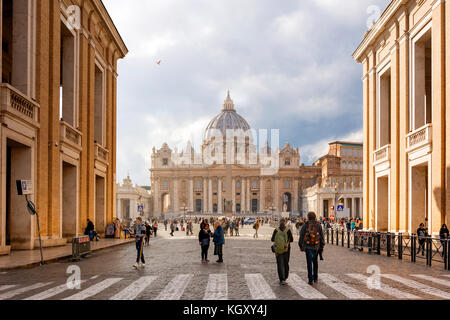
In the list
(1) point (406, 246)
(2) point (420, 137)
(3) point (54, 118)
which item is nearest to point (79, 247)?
(3) point (54, 118)

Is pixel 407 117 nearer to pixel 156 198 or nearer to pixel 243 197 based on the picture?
pixel 243 197

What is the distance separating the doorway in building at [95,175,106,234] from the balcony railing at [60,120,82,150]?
563 cm

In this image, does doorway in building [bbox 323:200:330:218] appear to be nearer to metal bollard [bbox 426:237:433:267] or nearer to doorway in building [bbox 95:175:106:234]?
doorway in building [bbox 95:175:106:234]

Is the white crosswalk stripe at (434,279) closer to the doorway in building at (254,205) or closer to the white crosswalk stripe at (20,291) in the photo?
the white crosswalk stripe at (20,291)

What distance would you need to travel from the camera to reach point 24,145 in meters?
18.0

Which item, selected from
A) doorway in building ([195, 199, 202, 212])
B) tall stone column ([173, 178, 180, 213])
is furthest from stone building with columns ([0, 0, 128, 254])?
doorway in building ([195, 199, 202, 212])

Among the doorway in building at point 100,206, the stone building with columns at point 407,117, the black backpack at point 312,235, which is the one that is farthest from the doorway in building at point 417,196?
the doorway in building at point 100,206

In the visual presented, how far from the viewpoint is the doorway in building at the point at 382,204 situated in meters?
28.8

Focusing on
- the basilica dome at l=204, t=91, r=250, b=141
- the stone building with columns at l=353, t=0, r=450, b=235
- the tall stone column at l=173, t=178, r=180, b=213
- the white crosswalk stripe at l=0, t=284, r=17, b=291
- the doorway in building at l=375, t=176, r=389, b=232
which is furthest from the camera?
the basilica dome at l=204, t=91, r=250, b=141

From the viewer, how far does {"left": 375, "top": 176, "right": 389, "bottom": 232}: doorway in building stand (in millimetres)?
28797

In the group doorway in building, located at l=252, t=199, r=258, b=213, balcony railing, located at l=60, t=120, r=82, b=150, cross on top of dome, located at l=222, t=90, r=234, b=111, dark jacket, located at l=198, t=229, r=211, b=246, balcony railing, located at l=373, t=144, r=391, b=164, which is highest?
cross on top of dome, located at l=222, t=90, r=234, b=111

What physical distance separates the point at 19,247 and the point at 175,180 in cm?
12351
